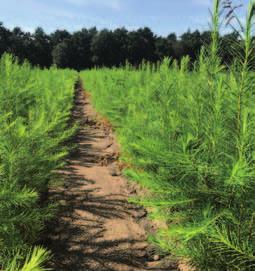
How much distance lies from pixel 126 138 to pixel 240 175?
11.5 feet

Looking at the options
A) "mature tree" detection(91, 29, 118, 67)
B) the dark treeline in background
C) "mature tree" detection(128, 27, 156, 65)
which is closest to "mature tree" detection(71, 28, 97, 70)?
the dark treeline in background

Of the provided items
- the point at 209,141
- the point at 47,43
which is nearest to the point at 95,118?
the point at 209,141

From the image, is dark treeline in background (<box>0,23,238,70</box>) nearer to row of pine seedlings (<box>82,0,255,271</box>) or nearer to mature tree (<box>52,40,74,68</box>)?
mature tree (<box>52,40,74,68</box>)

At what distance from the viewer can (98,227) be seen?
3.79m

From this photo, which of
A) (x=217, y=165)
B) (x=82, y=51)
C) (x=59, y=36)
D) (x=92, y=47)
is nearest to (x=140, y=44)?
(x=92, y=47)

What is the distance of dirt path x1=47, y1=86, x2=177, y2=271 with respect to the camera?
10.3 ft

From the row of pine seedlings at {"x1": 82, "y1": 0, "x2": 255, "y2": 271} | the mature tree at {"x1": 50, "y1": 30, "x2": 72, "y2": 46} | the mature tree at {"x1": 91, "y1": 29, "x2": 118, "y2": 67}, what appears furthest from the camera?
the mature tree at {"x1": 50, "y1": 30, "x2": 72, "y2": 46}

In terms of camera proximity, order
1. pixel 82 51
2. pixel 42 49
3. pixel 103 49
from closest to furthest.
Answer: pixel 42 49, pixel 103 49, pixel 82 51

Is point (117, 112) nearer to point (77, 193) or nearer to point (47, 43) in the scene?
point (77, 193)

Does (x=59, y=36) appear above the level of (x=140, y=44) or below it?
above

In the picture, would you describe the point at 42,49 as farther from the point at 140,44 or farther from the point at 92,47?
the point at 140,44

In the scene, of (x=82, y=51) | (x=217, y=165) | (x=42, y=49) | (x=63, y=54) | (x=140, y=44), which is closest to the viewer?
(x=217, y=165)

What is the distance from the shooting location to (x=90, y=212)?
4133 mm

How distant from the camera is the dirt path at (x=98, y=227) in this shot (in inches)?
123
